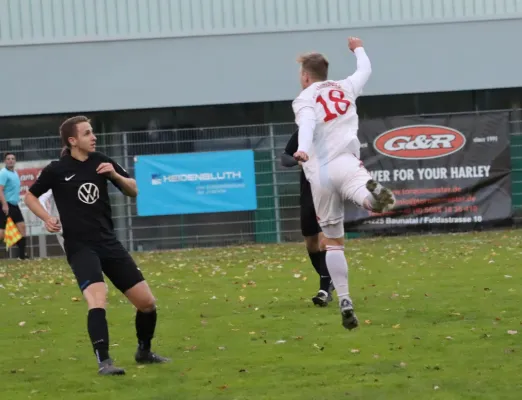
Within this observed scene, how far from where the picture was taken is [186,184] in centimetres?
2409

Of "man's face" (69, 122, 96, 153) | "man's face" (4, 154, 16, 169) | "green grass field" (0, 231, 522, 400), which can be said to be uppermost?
"man's face" (69, 122, 96, 153)

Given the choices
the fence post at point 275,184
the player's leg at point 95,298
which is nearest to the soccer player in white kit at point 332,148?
the player's leg at point 95,298

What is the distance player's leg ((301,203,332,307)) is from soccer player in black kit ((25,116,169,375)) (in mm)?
3619

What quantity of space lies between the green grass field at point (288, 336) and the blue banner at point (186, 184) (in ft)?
20.8

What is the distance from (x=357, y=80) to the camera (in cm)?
958

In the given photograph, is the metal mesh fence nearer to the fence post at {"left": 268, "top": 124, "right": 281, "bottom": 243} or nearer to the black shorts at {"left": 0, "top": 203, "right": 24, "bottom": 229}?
the fence post at {"left": 268, "top": 124, "right": 281, "bottom": 243}

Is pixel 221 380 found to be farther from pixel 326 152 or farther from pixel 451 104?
pixel 451 104

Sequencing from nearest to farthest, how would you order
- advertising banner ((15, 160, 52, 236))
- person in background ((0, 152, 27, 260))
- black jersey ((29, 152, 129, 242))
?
black jersey ((29, 152, 129, 242)) < person in background ((0, 152, 27, 260)) < advertising banner ((15, 160, 52, 236))

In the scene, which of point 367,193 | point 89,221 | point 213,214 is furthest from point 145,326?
point 213,214

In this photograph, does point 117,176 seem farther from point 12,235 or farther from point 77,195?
point 12,235

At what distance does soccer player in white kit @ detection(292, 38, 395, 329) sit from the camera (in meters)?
9.13

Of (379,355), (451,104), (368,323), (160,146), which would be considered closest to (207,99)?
(160,146)

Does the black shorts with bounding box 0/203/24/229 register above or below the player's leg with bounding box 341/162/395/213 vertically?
below

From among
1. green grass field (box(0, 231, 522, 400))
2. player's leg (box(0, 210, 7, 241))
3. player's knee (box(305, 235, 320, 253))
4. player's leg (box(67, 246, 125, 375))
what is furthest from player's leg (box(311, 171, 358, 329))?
player's leg (box(0, 210, 7, 241))
